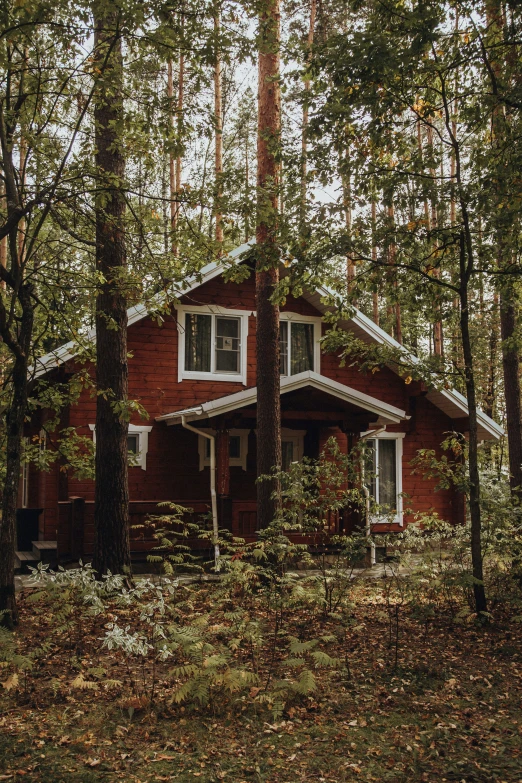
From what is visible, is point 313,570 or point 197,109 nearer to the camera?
point 197,109

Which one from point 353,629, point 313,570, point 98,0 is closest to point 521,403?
point 313,570

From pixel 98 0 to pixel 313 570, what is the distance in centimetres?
1067

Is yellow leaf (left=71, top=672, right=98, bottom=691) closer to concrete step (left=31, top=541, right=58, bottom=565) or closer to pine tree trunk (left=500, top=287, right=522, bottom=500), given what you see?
concrete step (left=31, top=541, right=58, bottom=565)

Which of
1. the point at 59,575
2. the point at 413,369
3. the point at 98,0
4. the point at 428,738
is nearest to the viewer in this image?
the point at 428,738

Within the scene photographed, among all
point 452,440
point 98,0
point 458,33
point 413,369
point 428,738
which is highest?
point 458,33

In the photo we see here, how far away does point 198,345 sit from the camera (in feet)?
54.5

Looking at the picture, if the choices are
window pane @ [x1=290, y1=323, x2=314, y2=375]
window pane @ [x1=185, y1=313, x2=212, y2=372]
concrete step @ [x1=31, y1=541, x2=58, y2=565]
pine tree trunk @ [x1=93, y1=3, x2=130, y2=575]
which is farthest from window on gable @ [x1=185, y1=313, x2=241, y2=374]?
pine tree trunk @ [x1=93, y1=3, x2=130, y2=575]

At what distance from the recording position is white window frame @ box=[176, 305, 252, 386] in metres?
16.3

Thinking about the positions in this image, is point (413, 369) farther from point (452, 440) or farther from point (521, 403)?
point (521, 403)

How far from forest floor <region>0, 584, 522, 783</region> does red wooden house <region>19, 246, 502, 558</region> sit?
7.15 m

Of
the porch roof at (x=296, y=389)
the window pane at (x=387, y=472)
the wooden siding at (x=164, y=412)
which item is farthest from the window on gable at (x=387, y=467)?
the wooden siding at (x=164, y=412)

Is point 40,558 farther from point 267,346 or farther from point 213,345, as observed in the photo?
point 267,346

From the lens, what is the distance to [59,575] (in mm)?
7449

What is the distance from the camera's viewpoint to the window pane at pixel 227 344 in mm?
16797
